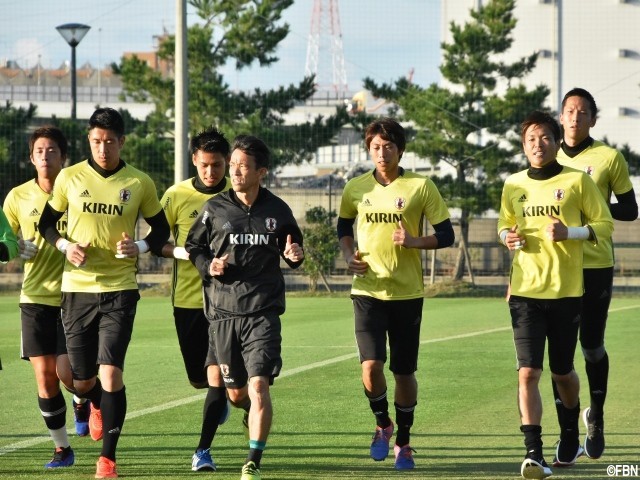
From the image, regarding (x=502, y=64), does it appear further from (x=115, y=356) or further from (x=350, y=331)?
(x=115, y=356)

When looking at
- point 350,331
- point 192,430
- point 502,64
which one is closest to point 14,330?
point 350,331

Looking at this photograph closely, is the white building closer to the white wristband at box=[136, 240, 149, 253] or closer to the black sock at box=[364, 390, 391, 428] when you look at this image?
the black sock at box=[364, 390, 391, 428]

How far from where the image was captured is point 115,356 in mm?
7422

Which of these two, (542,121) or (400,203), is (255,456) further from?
(542,121)

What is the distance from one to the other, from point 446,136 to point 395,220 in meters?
21.5

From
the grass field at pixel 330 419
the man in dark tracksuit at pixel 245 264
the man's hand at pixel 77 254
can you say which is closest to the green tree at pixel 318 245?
the grass field at pixel 330 419

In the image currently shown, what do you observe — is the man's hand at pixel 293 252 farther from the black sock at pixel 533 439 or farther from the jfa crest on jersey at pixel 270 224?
the black sock at pixel 533 439

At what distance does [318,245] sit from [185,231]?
59.7 ft

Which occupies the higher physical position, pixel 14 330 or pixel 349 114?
pixel 349 114

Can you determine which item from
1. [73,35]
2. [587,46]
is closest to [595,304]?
[73,35]

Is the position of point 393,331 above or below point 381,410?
above

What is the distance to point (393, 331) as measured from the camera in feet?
26.2

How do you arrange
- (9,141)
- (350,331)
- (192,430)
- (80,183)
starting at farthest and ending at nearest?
(9,141)
(350,331)
(192,430)
(80,183)

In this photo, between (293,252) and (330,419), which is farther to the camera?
(330,419)
